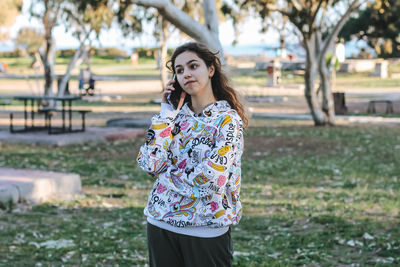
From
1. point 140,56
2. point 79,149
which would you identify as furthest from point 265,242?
point 140,56

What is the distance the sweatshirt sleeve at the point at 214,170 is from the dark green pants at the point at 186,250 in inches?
8.6

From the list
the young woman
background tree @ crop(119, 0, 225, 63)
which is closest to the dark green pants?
the young woman

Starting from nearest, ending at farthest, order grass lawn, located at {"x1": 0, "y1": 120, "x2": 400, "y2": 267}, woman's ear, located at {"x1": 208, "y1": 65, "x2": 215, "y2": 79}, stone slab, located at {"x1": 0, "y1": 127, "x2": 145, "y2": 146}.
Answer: woman's ear, located at {"x1": 208, "y1": 65, "x2": 215, "y2": 79}, grass lawn, located at {"x1": 0, "y1": 120, "x2": 400, "y2": 267}, stone slab, located at {"x1": 0, "y1": 127, "x2": 145, "y2": 146}

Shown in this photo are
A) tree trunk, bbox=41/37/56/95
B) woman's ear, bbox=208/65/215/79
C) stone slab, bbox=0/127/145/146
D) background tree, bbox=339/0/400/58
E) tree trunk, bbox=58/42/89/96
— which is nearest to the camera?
woman's ear, bbox=208/65/215/79

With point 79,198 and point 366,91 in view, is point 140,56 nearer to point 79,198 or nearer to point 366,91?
point 366,91

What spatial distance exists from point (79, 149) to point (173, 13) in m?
6.52

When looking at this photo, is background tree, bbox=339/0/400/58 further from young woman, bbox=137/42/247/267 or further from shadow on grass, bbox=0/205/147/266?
young woman, bbox=137/42/247/267

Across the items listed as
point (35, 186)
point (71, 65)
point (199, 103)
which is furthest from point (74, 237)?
point (71, 65)

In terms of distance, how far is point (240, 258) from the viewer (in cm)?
604

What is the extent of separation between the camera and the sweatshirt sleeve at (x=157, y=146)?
3.22 m

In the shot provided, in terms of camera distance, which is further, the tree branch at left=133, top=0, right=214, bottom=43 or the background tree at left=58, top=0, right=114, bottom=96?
the background tree at left=58, top=0, right=114, bottom=96

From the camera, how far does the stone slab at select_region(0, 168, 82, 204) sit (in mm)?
8312

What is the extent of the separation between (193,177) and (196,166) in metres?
0.05

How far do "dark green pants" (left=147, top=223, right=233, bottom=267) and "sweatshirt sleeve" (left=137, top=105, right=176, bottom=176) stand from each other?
0.94 ft
